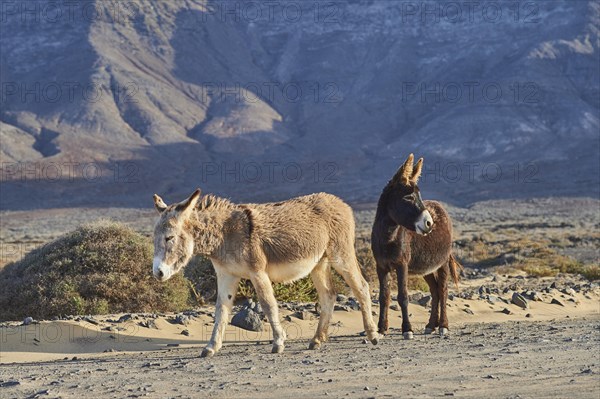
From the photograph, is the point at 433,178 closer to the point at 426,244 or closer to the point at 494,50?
the point at 494,50

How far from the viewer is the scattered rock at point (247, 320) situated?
49.3ft

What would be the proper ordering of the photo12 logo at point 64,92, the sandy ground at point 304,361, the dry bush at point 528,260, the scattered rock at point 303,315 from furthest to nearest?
the photo12 logo at point 64,92 → the dry bush at point 528,260 → the scattered rock at point 303,315 → the sandy ground at point 304,361

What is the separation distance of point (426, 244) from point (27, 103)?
6570 inches

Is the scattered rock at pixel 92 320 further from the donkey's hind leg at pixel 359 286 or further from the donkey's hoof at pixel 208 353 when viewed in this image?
the donkey's hind leg at pixel 359 286

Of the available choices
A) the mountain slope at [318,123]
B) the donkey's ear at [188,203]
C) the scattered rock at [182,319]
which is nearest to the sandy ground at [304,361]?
the scattered rock at [182,319]

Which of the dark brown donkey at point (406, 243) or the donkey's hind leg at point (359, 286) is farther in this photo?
the dark brown donkey at point (406, 243)

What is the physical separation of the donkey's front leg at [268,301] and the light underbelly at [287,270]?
12cm

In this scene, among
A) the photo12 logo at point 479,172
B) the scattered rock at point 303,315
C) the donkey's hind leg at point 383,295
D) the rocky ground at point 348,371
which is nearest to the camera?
the rocky ground at point 348,371

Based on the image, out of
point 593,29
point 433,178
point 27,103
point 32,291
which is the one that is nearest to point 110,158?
point 27,103

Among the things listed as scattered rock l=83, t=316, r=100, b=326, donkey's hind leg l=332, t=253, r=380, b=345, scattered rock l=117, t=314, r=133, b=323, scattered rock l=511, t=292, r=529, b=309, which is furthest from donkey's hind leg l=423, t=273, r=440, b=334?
scattered rock l=83, t=316, r=100, b=326

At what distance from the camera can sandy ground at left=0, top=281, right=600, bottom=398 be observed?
30.2 feet

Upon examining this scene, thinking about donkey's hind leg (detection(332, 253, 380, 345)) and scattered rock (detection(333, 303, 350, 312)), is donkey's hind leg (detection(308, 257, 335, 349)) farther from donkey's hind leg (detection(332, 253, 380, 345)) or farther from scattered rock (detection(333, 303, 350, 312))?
scattered rock (detection(333, 303, 350, 312))

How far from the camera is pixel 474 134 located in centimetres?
15500

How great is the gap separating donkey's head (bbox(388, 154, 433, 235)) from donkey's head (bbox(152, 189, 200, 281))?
3190mm
